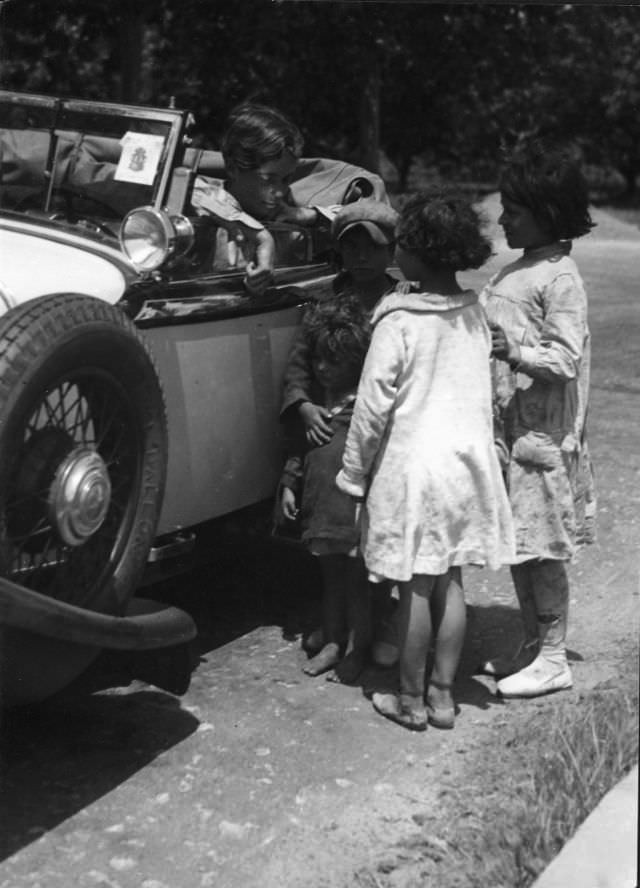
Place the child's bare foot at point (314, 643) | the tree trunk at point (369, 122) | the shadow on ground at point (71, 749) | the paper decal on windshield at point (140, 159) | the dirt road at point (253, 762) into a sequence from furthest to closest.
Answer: the tree trunk at point (369, 122) → the child's bare foot at point (314, 643) → the paper decal on windshield at point (140, 159) → the shadow on ground at point (71, 749) → the dirt road at point (253, 762)

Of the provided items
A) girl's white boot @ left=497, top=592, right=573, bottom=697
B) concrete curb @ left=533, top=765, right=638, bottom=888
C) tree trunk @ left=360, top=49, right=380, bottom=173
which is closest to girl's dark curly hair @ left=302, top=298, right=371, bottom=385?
girl's white boot @ left=497, top=592, right=573, bottom=697

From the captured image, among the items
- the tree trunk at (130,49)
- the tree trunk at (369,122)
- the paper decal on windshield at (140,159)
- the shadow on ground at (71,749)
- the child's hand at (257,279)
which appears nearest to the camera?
the shadow on ground at (71,749)

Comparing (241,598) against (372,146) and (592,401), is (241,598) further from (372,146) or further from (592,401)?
(372,146)

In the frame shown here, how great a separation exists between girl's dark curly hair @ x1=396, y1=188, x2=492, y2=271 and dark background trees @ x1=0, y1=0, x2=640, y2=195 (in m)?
5.14

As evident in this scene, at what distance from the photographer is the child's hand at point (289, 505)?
4.39 m

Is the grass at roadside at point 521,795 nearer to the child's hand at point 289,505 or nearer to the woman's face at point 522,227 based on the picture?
the child's hand at point 289,505

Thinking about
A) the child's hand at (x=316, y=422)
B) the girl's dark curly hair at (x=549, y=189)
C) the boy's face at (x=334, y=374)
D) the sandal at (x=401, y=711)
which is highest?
the girl's dark curly hair at (x=549, y=189)

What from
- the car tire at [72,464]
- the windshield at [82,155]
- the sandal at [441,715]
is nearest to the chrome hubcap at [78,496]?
the car tire at [72,464]

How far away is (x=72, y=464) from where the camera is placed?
337 centimetres

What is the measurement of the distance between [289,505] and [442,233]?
1.01 metres

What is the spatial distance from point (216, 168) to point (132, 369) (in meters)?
2.33

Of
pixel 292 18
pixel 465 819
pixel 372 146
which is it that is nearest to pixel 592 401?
pixel 465 819

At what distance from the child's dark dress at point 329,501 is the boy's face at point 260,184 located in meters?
0.91

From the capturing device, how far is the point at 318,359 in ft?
14.4
